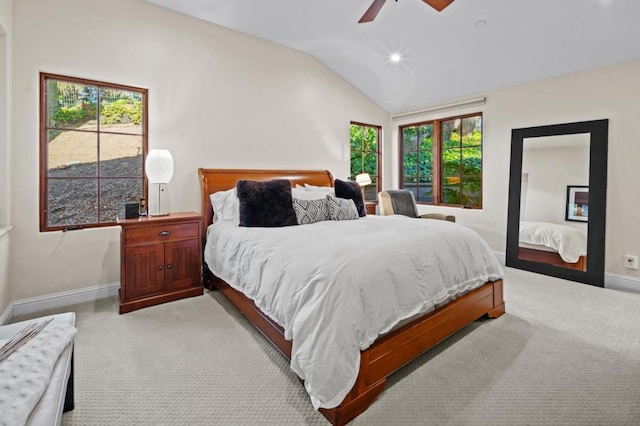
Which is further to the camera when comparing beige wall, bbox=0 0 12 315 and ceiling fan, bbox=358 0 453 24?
beige wall, bbox=0 0 12 315

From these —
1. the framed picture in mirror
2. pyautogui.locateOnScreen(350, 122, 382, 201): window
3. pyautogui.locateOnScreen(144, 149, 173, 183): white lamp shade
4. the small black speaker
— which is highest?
pyautogui.locateOnScreen(350, 122, 382, 201): window

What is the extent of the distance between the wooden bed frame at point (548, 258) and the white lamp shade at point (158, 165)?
14.1 ft

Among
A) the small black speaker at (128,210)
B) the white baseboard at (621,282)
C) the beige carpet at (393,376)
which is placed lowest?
the beige carpet at (393,376)

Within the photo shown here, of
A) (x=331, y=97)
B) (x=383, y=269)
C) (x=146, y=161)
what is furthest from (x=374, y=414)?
(x=331, y=97)

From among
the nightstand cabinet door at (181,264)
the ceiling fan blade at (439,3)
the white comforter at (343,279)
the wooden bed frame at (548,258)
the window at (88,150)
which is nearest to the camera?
the white comforter at (343,279)

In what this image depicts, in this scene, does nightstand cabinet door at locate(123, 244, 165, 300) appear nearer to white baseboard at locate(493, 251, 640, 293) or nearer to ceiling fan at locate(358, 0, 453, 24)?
ceiling fan at locate(358, 0, 453, 24)

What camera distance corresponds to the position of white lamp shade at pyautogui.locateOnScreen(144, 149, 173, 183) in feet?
10.2

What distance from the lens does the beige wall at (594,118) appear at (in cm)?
335

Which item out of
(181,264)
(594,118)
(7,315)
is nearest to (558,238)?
(594,118)

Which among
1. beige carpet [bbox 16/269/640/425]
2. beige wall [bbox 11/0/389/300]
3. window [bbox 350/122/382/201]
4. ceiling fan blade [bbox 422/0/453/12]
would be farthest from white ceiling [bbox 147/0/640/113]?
beige carpet [bbox 16/269/640/425]

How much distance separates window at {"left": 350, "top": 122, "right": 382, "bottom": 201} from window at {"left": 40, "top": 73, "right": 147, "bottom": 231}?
311 cm

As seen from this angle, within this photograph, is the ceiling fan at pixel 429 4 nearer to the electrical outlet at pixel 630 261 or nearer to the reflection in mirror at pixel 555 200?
the reflection in mirror at pixel 555 200

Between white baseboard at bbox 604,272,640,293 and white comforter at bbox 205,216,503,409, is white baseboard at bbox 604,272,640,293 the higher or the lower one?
the lower one

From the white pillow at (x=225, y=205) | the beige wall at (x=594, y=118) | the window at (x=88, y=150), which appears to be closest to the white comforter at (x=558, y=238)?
the beige wall at (x=594, y=118)
